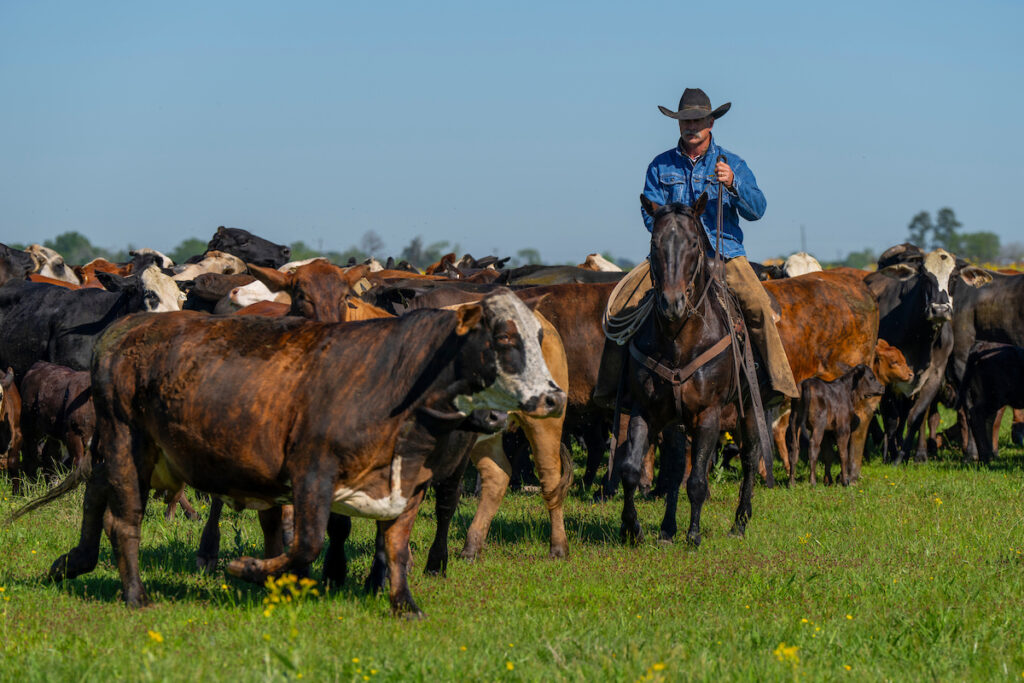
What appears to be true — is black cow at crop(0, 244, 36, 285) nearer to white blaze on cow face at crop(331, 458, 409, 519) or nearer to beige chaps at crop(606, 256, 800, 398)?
beige chaps at crop(606, 256, 800, 398)

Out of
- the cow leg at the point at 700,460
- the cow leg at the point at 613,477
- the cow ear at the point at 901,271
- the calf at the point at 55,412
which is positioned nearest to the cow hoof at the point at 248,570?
the cow leg at the point at 700,460

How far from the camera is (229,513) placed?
11.4 m

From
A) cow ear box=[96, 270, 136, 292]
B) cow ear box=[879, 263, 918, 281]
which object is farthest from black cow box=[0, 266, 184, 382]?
cow ear box=[879, 263, 918, 281]

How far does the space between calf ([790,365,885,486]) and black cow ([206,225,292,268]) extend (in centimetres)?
1269

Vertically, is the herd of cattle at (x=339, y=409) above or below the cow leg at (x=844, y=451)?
above

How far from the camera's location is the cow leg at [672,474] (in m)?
10.3

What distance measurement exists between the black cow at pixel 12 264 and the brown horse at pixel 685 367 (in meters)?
11.6

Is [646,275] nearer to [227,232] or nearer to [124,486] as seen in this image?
[124,486]

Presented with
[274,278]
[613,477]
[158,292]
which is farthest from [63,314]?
[613,477]

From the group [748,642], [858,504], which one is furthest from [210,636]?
[858,504]

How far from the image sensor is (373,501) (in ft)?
23.3

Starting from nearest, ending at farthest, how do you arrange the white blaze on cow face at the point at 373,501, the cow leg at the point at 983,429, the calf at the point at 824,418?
1. the white blaze on cow face at the point at 373,501
2. the calf at the point at 824,418
3. the cow leg at the point at 983,429

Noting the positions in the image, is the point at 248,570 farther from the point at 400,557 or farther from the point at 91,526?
the point at 91,526

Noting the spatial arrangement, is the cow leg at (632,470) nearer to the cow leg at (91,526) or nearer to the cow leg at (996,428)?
the cow leg at (91,526)
